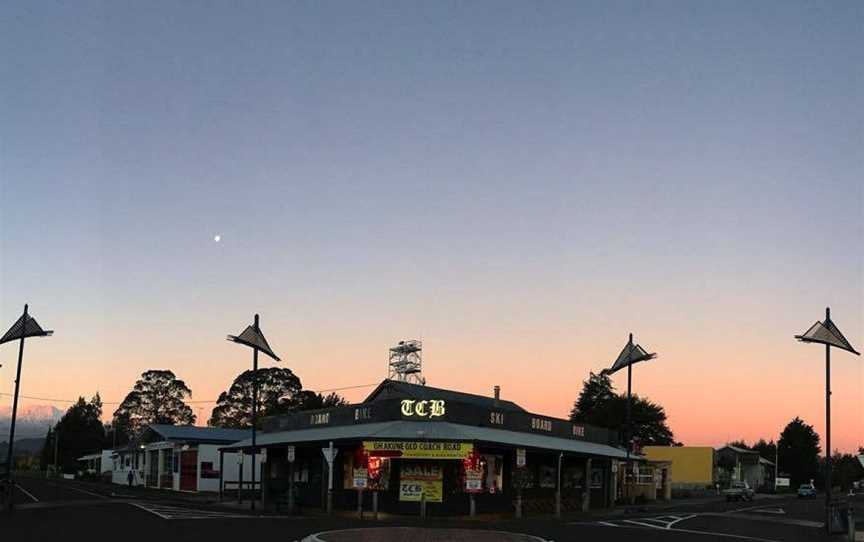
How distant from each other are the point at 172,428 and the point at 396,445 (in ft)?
152

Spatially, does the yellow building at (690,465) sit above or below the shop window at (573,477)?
below

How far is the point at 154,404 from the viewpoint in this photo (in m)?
141

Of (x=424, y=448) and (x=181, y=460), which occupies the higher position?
(x=424, y=448)

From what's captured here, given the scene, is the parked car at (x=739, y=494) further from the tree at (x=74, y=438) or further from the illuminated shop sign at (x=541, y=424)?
the tree at (x=74, y=438)

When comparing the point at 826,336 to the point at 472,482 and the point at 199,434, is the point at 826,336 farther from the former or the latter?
the point at 199,434

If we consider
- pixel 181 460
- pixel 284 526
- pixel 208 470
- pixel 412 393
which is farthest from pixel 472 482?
pixel 181 460

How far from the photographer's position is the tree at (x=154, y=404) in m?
138

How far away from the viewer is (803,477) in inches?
5374

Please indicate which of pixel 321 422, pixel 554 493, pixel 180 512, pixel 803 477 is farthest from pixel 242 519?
pixel 803 477

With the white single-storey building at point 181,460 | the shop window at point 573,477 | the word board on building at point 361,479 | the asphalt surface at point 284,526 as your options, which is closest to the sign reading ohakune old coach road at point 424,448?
the word board on building at point 361,479

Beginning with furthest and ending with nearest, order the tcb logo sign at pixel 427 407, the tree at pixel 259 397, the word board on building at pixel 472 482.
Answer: the tree at pixel 259 397 → the tcb logo sign at pixel 427 407 → the word board on building at pixel 472 482

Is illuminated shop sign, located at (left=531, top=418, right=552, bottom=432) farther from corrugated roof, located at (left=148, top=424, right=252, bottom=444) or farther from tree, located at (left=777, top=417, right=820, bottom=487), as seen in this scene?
tree, located at (left=777, top=417, right=820, bottom=487)

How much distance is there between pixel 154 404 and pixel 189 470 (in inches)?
3007

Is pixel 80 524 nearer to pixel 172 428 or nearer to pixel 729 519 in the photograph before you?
pixel 729 519
